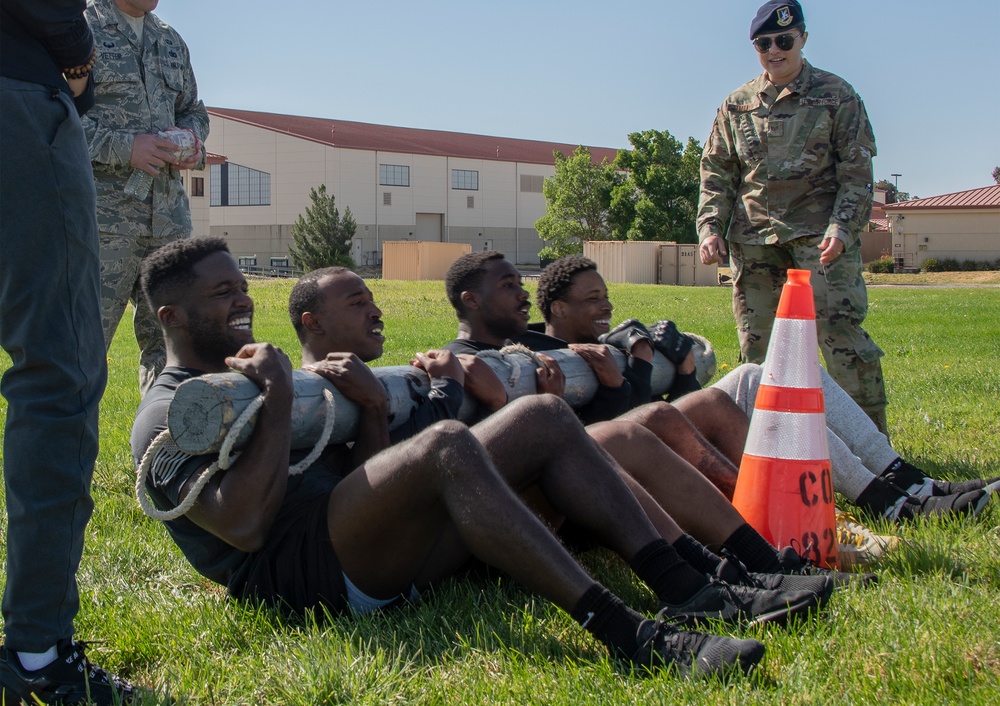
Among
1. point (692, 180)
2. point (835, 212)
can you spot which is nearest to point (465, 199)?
point (692, 180)

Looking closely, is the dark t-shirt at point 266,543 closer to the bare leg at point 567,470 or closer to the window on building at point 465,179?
the bare leg at point 567,470

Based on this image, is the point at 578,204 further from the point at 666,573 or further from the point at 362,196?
the point at 666,573

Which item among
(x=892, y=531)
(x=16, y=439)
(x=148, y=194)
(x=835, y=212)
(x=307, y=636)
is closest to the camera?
(x=16, y=439)

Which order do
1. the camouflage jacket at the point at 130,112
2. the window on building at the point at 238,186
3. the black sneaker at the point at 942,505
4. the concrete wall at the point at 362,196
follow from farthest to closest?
the window on building at the point at 238,186
the concrete wall at the point at 362,196
the camouflage jacket at the point at 130,112
the black sneaker at the point at 942,505

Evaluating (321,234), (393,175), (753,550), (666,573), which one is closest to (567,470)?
(666,573)

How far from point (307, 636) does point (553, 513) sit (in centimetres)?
101

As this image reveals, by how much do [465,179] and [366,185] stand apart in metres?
7.12

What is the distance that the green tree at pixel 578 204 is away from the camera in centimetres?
5959

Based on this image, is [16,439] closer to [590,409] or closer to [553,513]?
[553,513]

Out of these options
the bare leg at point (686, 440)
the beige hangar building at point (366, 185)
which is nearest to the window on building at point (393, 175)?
the beige hangar building at point (366, 185)

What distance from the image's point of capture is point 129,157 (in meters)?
5.48

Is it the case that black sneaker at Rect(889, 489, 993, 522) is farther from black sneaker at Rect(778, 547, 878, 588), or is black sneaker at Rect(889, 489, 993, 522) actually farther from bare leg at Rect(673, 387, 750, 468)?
black sneaker at Rect(778, 547, 878, 588)

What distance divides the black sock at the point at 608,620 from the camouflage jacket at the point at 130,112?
3669 mm

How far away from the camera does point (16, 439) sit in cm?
270
